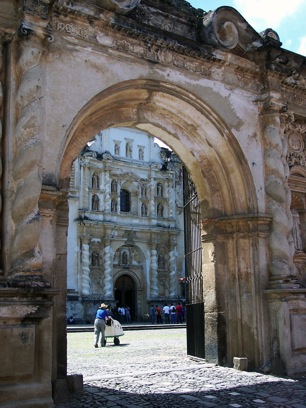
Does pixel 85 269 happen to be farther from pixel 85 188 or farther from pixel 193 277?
pixel 193 277

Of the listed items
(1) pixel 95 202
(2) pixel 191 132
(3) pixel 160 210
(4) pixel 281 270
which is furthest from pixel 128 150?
(4) pixel 281 270

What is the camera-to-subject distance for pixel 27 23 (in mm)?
6555

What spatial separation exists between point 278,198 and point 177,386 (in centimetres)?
358

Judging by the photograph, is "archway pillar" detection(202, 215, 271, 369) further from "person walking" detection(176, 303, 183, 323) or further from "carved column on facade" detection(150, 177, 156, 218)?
"carved column on facade" detection(150, 177, 156, 218)

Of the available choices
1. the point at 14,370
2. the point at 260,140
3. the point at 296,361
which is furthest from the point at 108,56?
the point at 296,361

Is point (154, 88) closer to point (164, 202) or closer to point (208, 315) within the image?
point (208, 315)

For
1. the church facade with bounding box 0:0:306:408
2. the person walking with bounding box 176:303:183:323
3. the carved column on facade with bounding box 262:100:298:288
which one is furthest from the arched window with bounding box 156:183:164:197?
the carved column on facade with bounding box 262:100:298:288

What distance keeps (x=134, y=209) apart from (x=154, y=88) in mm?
25725

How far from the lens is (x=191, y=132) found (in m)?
9.09

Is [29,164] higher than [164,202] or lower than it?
lower

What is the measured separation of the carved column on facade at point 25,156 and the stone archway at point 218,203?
1.61 meters

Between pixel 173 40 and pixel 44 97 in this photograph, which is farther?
pixel 173 40

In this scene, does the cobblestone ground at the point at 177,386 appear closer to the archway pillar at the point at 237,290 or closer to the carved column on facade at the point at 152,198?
the archway pillar at the point at 237,290

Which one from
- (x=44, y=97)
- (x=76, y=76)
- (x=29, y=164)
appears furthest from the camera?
(x=76, y=76)
